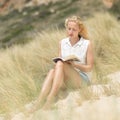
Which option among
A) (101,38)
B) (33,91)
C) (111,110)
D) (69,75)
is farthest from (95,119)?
(101,38)

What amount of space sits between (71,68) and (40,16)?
1756 cm

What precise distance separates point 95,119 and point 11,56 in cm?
467

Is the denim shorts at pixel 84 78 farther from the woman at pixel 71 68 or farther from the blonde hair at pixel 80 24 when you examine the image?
the blonde hair at pixel 80 24

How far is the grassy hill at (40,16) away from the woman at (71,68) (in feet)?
37.1

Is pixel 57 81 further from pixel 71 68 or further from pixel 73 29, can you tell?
pixel 73 29

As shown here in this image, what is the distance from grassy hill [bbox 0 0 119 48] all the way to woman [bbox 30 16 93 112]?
11.3 metres

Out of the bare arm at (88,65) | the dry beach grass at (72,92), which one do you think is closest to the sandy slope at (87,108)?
the dry beach grass at (72,92)

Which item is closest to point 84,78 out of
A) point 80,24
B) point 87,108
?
point 80,24

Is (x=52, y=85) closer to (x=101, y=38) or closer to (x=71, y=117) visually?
(x=71, y=117)

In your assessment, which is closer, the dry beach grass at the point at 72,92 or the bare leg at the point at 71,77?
the dry beach grass at the point at 72,92

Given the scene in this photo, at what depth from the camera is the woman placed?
495 cm

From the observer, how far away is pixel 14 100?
520 centimetres

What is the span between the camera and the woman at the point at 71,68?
195 inches

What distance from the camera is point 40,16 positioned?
22578mm
